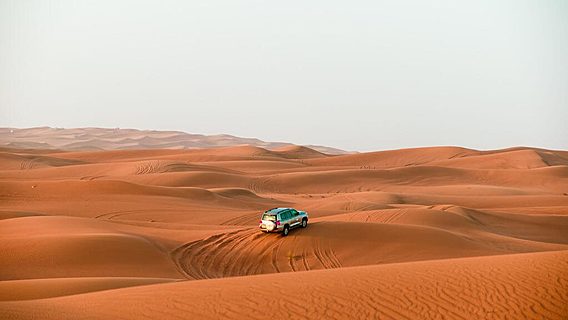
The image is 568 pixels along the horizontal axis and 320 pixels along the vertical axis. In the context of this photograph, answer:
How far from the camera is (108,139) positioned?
167 meters

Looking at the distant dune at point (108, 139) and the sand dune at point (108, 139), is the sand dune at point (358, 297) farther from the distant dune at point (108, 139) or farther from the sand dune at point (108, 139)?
the distant dune at point (108, 139)

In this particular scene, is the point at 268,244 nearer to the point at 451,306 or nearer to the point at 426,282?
the point at 426,282

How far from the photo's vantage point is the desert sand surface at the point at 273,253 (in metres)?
8.38

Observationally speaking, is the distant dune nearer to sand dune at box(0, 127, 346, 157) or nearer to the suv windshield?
sand dune at box(0, 127, 346, 157)

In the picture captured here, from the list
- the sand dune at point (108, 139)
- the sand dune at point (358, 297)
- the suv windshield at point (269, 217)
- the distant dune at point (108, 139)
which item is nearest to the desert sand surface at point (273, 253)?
the sand dune at point (358, 297)

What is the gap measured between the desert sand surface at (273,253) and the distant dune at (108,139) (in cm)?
10575

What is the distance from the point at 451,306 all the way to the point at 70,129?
203144 mm

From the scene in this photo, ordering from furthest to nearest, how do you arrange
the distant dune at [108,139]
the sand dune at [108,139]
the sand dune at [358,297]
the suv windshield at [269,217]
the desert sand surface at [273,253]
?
the sand dune at [108,139]
the distant dune at [108,139]
the suv windshield at [269,217]
the desert sand surface at [273,253]
the sand dune at [358,297]

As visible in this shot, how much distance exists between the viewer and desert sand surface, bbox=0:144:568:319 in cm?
838

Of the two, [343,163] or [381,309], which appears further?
[343,163]

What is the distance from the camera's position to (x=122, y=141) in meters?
161

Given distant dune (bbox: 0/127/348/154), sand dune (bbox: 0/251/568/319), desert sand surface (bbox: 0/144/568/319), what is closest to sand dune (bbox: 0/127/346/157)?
distant dune (bbox: 0/127/348/154)

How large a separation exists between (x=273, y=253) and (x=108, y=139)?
157018mm

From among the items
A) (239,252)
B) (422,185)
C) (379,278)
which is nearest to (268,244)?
(239,252)
